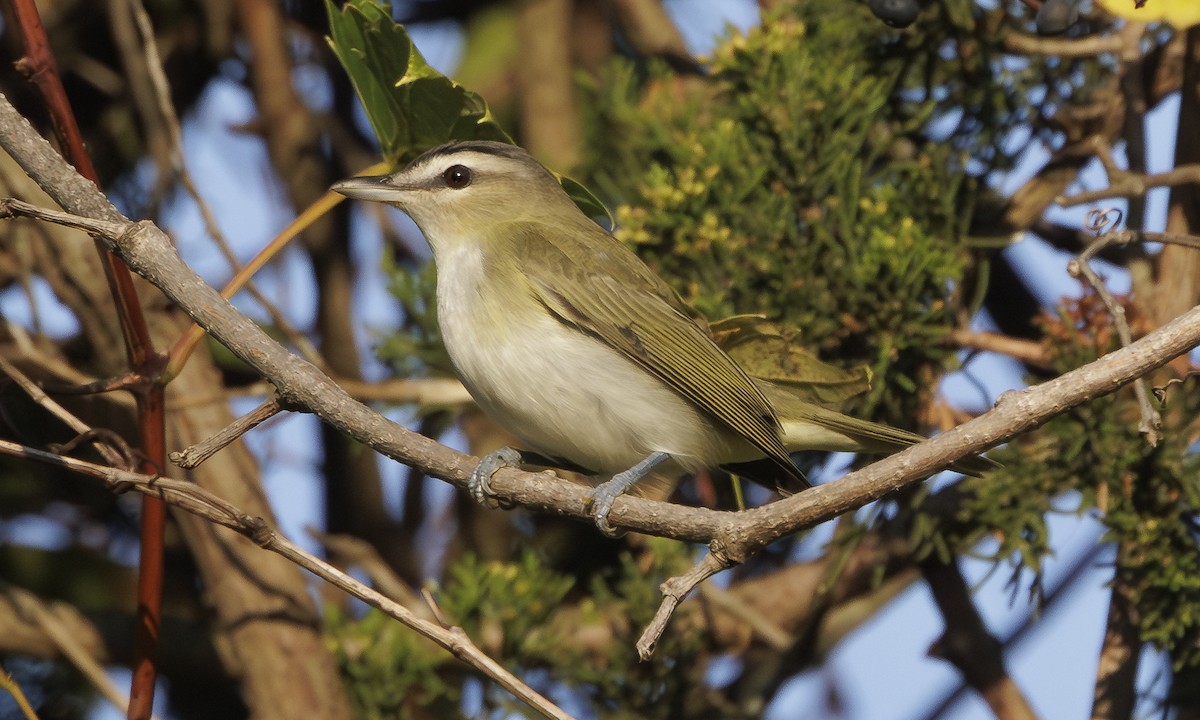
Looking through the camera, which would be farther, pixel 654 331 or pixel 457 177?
pixel 457 177

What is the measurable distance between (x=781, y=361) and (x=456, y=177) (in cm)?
86

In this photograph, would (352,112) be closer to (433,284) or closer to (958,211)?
(433,284)

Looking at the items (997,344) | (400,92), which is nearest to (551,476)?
(400,92)

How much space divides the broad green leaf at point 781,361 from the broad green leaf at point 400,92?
388mm

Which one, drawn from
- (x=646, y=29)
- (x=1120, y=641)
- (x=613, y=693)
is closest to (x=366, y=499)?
(x=613, y=693)

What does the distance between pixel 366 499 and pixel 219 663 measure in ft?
2.25

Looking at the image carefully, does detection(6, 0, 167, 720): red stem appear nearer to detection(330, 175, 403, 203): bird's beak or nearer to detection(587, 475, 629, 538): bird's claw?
detection(330, 175, 403, 203): bird's beak

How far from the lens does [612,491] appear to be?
2328 millimetres

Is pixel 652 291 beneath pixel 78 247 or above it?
beneath

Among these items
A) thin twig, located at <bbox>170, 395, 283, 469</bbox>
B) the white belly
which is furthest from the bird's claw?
thin twig, located at <bbox>170, 395, 283, 469</bbox>

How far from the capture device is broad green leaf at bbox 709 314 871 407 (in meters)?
2.65

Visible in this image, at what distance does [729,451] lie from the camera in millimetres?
2854

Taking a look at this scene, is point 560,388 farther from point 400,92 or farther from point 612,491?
point 400,92

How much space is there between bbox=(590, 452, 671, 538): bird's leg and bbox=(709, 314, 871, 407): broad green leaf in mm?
274
